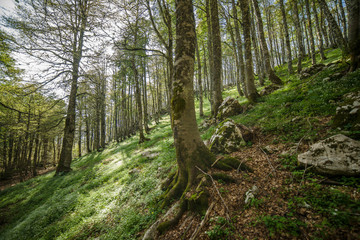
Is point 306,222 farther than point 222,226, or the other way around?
point 222,226

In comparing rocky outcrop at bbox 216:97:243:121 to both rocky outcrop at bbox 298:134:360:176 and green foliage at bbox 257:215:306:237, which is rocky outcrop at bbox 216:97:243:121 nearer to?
rocky outcrop at bbox 298:134:360:176

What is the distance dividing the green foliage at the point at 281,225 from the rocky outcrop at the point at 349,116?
281cm

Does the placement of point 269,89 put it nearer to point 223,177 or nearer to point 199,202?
point 223,177

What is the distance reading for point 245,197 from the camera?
113 inches

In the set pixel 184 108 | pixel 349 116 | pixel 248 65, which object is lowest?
pixel 349 116

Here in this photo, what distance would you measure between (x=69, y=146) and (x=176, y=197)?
12.0m

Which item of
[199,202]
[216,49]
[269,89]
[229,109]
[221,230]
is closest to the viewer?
[221,230]

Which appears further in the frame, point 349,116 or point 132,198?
point 132,198

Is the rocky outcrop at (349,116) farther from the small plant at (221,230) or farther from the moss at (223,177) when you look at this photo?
the small plant at (221,230)

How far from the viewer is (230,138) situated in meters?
5.21

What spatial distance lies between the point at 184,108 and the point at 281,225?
2.89 metres

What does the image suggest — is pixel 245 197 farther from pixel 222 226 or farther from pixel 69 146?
pixel 69 146

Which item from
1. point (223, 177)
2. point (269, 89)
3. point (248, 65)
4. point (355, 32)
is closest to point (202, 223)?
point (223, 177)

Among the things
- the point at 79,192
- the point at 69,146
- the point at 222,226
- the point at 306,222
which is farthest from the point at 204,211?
the point at 69,146
